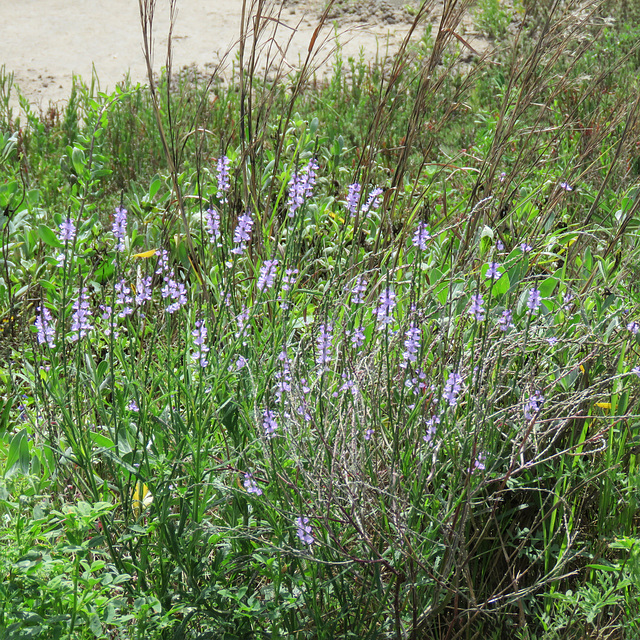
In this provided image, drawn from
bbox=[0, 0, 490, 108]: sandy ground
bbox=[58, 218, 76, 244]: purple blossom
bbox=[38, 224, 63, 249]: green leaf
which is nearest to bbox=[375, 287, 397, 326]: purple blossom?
bbox=[58, 218, 76, 244]: purple blossom

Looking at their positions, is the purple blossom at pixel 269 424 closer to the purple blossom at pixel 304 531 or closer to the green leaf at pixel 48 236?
the purple blossom at pixel 304 531

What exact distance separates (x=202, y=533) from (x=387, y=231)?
63.2 inches

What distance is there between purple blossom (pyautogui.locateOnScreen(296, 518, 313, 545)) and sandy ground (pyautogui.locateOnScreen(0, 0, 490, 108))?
7000 millimetres

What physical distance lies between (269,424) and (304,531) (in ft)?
0.80

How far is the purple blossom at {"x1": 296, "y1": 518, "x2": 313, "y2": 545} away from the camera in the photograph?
4.57 ft

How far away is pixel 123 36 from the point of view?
9531mm

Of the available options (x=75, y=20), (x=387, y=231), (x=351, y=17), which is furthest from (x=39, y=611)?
(x=75, y=20)

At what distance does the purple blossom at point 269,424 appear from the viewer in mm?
1494

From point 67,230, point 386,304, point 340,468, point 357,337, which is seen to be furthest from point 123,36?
point 340,468

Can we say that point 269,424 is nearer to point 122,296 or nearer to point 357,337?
point 357,337

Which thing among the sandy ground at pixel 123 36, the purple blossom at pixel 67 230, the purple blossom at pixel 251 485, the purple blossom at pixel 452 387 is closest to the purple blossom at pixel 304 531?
the purple blossom at pixel 251 485

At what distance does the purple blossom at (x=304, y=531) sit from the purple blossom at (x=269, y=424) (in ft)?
0.60

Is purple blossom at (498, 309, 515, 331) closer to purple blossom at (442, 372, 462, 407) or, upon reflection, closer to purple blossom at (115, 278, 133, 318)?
purple blossom at (442, 372, 462, 407)

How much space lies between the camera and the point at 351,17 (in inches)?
382
